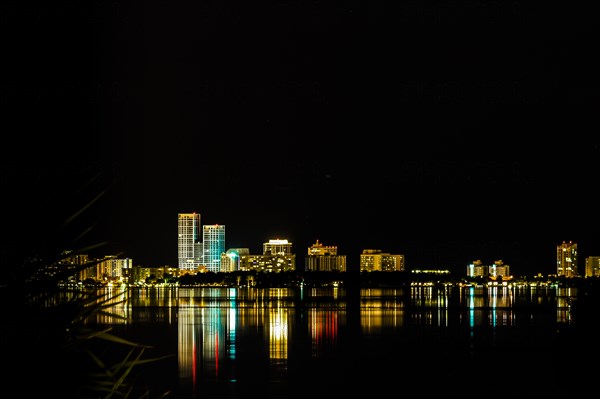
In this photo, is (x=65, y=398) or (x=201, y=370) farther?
(x=201, y=370)

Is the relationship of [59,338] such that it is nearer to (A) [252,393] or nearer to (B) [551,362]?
(A) [252,393]

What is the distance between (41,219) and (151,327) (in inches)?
1754

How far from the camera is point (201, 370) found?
2959 centimetres

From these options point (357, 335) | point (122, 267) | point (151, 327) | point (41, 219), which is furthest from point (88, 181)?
point (122, 267)

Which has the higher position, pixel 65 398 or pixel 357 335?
pixel 65 398

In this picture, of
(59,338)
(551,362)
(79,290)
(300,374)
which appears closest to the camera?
(59,338)

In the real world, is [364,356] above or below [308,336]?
above

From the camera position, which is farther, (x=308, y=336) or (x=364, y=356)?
(x=308, y=336)

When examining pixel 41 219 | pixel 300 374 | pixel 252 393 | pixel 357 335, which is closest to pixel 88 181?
pixel 41 219

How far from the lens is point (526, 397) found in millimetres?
24594

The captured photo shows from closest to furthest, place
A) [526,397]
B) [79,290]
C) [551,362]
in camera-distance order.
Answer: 1. [79,290]
2. [526,397]
3. [551,362]

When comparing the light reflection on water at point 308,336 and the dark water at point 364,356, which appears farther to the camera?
the light reflection on water at point 308,336

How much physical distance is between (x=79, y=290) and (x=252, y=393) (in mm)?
21616

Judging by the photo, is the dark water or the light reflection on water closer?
the dark water
